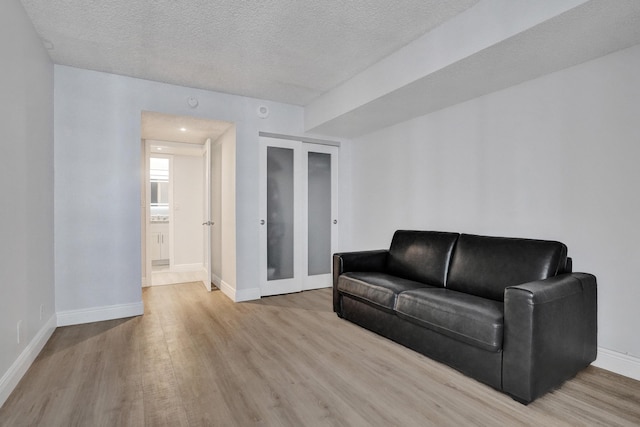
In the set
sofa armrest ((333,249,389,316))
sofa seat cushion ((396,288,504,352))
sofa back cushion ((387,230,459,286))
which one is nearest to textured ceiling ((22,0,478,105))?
A: sofa back cushion ((387,230,459,286))

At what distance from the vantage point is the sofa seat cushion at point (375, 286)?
2.83 metres

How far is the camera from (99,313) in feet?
11.3

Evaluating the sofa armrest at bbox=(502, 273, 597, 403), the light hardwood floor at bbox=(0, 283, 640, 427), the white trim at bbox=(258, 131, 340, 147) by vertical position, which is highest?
the white trim at bbox=(258, 131, 340, 147)

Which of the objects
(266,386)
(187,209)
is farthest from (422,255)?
(187,209)

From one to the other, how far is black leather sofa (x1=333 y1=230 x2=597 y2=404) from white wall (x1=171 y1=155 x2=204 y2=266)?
394 centimetres

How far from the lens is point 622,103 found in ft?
7.58

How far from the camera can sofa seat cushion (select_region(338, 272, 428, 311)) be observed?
111 inches

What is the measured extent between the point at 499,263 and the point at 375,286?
102cm

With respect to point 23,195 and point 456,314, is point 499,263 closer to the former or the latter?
point 456,314

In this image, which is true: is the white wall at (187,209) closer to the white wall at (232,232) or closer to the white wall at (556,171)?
the white wall at (232,232)

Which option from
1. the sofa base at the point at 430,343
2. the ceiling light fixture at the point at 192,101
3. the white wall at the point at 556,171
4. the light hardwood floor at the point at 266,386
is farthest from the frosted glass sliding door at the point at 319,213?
the light hardwood floor at the point at 266,386

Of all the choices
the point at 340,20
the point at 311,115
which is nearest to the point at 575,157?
the point at 340,20

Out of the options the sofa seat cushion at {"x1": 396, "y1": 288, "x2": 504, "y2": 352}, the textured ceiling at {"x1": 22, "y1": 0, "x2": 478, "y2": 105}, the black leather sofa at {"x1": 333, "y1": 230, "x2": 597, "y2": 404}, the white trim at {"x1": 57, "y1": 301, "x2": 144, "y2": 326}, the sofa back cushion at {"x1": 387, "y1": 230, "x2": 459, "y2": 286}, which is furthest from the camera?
the white trim at {"x1": 57, "y1": 301, "x2": 144, "y2": 326}

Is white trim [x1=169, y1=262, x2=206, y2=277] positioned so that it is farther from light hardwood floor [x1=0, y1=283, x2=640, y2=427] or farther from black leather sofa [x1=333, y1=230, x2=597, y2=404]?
black leather sofa [x1=333, y1=230, x2=597, y2=404]
